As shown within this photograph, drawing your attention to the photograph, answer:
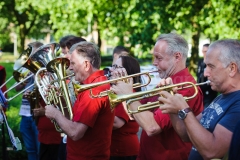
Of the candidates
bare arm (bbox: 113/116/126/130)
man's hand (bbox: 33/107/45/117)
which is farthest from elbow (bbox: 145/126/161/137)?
man's hand (bbox: 33/107/45/117)

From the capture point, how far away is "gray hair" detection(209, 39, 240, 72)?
2965mm

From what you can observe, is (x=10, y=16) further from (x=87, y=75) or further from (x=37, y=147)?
(x=87, y=75)

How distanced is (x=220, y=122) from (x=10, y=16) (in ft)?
107

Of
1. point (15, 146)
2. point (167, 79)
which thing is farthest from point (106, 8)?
point (167, 79)

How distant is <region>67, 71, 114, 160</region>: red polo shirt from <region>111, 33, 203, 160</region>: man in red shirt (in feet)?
1.16

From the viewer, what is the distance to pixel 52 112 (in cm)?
408

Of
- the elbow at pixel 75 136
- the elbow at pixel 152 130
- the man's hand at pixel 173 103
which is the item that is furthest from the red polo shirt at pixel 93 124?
the man's hand at pixel 173 103

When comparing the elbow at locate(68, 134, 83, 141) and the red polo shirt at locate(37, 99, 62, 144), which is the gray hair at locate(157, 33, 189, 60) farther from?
the red polo shirt at locate(37, 99, 62, 144)

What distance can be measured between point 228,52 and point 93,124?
4.75 feet

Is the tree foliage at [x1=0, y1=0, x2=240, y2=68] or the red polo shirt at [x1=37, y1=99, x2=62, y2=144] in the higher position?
the tree foliage at [x1=0, y1=0, x2=240, y2=68]

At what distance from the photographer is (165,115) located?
354 centimetres

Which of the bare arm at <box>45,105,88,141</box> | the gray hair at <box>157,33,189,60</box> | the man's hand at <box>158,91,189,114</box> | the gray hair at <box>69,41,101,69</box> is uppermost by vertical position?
the gray hair at <box>157,33,189,60</box>

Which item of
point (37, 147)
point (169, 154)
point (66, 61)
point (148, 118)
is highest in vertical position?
point (66, 61)

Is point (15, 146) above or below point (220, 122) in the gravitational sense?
below
